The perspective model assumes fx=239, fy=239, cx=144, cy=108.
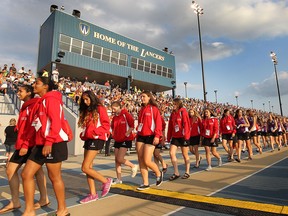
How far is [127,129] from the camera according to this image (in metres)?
6.11

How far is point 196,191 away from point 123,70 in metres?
30.1

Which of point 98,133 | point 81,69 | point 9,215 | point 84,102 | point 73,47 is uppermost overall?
point 73,47

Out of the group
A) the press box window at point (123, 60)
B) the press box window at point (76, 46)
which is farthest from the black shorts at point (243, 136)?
the press box window at point (123, 60)

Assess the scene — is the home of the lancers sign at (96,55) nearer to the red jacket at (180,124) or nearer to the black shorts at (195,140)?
the black shorts at (195,140)

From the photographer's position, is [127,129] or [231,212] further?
[127,129]

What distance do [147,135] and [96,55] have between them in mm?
27257

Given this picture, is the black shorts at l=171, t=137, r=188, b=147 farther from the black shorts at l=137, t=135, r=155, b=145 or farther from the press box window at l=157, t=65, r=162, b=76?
the press box window at l=157, t=65, r=162, b=76

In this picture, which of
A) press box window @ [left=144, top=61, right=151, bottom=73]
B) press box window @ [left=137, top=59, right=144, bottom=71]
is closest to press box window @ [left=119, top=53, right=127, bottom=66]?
press box window @ [left=137, top=59, right=144, bottom=71]

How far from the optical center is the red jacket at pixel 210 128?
8125 millimetres

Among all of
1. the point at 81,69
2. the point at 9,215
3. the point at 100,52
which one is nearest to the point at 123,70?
the point at 100,52

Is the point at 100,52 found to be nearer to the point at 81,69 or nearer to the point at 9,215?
the point at 81,69

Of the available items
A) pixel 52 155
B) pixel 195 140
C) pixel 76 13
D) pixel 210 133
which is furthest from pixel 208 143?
pixel 76 13

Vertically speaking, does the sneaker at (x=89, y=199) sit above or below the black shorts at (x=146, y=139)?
below

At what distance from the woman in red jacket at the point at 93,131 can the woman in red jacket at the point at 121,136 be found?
50.6 inches
